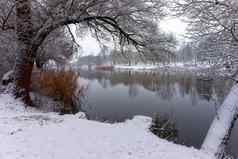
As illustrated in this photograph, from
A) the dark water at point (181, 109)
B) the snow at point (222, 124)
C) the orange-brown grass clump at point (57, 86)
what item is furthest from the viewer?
the orange-brown grass clump at point (57, 86)

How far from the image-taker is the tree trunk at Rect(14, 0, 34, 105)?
6.94 metres

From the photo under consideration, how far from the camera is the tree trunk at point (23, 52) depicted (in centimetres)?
694

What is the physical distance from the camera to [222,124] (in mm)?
5422

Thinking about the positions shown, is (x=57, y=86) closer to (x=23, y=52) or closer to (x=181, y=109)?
(x=23, y=52)

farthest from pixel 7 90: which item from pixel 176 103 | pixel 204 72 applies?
pixel 176 103

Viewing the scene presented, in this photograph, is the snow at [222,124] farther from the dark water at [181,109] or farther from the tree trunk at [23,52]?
the tree trunk at [23,52]

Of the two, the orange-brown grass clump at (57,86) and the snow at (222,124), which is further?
the orange-brown grass clump at (57,86)

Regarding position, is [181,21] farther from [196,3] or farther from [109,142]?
[109,142]

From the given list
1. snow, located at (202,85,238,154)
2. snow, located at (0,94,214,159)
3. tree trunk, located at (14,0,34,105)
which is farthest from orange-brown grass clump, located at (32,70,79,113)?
snow, located at (202,85,238,154)

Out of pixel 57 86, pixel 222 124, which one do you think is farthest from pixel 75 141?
pixel 57 86

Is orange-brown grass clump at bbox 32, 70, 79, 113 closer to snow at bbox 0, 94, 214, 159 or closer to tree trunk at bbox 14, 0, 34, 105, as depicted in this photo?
tree trunk at bbox 14, 0, 34, 105

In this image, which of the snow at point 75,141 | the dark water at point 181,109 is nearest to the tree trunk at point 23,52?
the snow at point 75,141

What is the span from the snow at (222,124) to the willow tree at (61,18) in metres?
3.60

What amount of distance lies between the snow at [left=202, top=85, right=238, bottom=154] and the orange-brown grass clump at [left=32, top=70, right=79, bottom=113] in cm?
737
